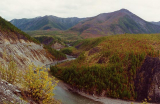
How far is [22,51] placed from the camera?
236 feet

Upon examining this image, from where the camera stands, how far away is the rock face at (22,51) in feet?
201

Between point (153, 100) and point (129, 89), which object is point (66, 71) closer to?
point (129, 89)

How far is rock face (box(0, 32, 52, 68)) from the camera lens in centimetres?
6121

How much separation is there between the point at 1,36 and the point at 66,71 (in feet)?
130

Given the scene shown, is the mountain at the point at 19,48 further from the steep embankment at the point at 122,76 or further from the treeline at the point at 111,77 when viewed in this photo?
the treeline at the point at 111,77

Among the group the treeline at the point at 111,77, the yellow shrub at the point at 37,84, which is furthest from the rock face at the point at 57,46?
the yellow shrub at the point at 37,84

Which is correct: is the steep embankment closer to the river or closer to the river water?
the river

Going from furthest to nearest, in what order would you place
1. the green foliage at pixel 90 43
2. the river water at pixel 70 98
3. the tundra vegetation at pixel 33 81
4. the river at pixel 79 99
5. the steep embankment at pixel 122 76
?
→ the green foliage at pixel 90 43
the steep embankment at pixel 122 76
the river at pixel 79 99
the river water at pixel 70 98
the tundra vegetation at pixel 33 81

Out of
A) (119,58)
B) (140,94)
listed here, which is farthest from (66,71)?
(140,94)

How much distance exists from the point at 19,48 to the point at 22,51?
7.75 ft

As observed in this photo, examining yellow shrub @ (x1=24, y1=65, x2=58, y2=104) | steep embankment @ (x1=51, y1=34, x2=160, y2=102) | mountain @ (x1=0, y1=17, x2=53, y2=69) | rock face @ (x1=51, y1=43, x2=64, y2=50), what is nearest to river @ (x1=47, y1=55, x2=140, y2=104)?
steep embankment @ (x1=51, y1=34, x2=160, y2=102)

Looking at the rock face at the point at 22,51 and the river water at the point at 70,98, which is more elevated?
the rock face at the point at 22,51

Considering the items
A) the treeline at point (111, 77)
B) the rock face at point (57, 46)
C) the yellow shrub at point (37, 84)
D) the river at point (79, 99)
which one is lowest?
the river at point (79, 99)

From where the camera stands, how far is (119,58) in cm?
5772
